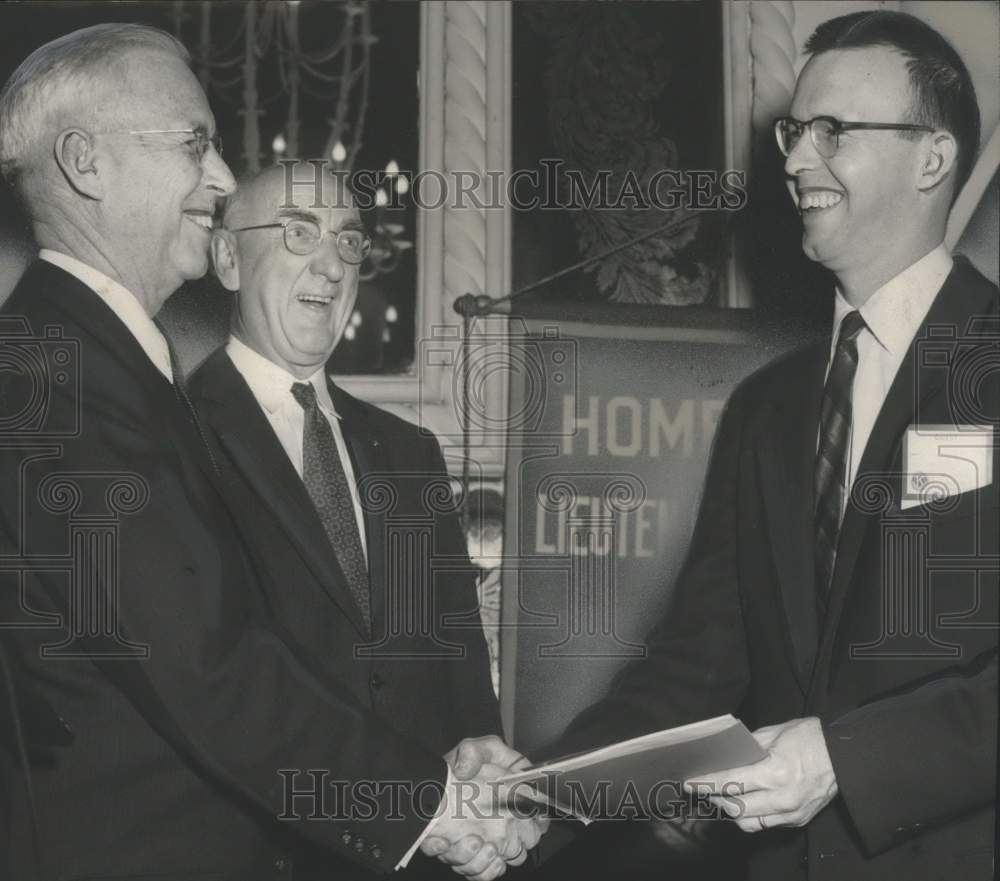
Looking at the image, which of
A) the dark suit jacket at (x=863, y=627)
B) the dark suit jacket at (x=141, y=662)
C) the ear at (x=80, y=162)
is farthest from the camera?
the ear at (x=80, y=162)

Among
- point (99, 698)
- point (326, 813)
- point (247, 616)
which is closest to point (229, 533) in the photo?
point (247, 616)

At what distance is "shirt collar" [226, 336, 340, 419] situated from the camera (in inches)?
128

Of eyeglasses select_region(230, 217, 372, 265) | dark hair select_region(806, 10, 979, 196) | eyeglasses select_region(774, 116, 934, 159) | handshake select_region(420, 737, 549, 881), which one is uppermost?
dark hair select_region(806, 10, 979, 196)

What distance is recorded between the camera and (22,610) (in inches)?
122

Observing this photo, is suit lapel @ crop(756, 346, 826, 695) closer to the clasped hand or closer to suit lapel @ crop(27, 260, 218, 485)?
the clasped hand

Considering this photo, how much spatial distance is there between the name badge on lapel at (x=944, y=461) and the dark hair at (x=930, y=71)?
58 cm

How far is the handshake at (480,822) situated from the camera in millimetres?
3098

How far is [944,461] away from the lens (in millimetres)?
3195

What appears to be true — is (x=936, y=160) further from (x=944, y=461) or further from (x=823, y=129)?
(x=944, y=461)

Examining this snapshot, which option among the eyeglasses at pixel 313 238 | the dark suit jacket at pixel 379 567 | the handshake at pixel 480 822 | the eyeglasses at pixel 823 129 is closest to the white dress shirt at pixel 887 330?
the eyeglasses at pixel 823 129

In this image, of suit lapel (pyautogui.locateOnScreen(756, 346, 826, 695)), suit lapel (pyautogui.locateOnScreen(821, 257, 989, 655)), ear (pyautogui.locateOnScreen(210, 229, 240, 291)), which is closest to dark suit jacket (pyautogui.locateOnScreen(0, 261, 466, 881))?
ear (pyautogui.locateOnScreen(210, 229, 240, 291))

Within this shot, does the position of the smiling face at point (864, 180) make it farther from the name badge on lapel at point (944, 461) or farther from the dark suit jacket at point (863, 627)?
the name badge on lapel at point (944, 461)

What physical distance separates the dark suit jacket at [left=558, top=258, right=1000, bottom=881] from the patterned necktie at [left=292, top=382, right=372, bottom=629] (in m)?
0.60

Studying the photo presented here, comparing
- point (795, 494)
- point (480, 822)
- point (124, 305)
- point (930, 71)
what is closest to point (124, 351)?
point (124, 305)
